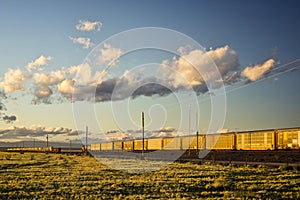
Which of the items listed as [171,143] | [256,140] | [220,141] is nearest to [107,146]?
[171,143]

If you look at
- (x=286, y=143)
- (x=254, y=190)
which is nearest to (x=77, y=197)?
(x=254, y=190)

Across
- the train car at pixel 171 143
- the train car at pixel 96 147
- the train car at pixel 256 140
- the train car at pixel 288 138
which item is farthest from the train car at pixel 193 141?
the train car at pixel 96 147

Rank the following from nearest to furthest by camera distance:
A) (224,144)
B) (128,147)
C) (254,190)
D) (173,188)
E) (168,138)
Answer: (254,190) → (173,188) → (224,144) → (168,138) → (128,147)

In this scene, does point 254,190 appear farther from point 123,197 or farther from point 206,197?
point 123,197

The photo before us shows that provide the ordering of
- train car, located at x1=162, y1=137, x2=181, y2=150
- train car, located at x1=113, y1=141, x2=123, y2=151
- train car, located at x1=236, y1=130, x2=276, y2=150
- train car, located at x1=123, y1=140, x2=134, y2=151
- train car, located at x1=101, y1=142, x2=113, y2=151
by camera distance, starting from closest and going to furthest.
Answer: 1. train car, located at x1=236, y1=130, x2=276, y2=150
2. train car, located at x1=162, y1=137, x2=181, y2=150
3. train car, located at x1=123, y1=140, x2=134, y2=151
4. train car, located at x1=113, y1=141, x2=123, y2=151
5. train car, located at x1=101, y1=142, x2=113, y2=151

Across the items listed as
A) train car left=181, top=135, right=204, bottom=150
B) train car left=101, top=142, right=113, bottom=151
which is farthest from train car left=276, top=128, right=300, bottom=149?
train car left=101, top=142, right=113, bottom=151

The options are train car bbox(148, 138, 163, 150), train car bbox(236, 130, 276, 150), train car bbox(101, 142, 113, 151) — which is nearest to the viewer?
train car bbox(236, 130, 276, 150)

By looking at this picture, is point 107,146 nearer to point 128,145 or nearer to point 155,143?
point 128,145

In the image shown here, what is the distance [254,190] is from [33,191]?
1139 centimetres

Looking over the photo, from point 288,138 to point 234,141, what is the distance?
49.8 feet

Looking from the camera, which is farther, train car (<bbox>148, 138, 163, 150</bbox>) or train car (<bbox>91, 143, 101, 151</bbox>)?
train car (<bbox>91, 143, 101, 151</bbox>)

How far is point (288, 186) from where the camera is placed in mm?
20781

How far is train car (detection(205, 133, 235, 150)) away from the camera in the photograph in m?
71.8

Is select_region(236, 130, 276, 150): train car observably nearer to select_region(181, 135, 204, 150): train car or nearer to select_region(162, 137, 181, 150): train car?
select_region(181, 135, 204, 150): train car
